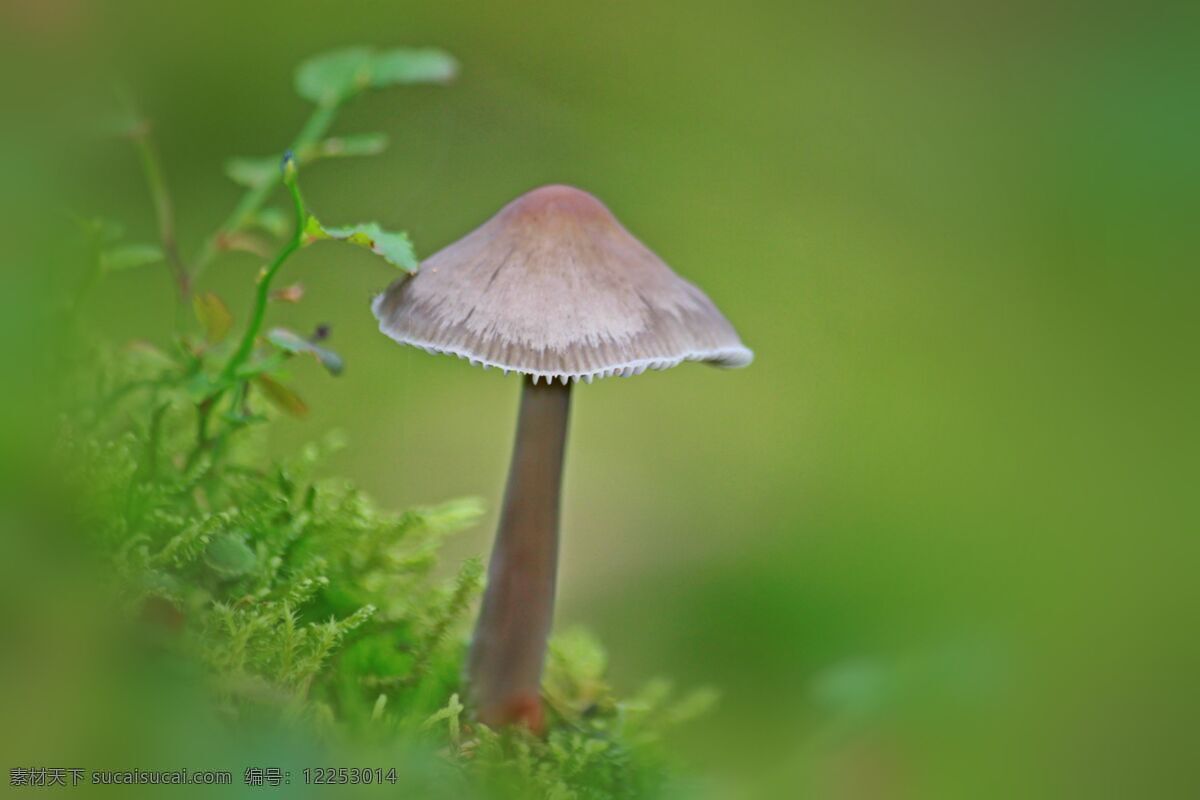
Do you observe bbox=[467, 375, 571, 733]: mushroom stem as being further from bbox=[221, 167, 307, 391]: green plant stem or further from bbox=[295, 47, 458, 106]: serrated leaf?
bbox=[295, 47, 458, 106]: serrated leaf

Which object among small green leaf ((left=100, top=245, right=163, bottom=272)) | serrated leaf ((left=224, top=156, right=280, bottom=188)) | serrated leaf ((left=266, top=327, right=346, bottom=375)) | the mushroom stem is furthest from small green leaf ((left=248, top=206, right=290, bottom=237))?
the mushroom stem

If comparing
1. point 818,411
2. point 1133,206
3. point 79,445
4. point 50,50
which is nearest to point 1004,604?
point 818,411

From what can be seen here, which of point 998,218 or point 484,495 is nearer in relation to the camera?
point 484,495

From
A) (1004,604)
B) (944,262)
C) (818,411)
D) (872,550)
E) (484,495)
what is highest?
(944,262)

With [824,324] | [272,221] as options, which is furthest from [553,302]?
[824,324]

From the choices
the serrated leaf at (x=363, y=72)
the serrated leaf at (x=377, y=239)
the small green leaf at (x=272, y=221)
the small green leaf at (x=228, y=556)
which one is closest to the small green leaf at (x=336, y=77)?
the serrated leaf at (x=363, y=72)

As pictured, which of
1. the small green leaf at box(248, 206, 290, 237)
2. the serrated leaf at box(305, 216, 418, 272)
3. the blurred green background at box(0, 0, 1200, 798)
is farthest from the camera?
the blurred green background at box(0, 0, 1200, 798)

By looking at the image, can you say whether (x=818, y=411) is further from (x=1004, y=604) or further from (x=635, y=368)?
(x=635, y=368)
